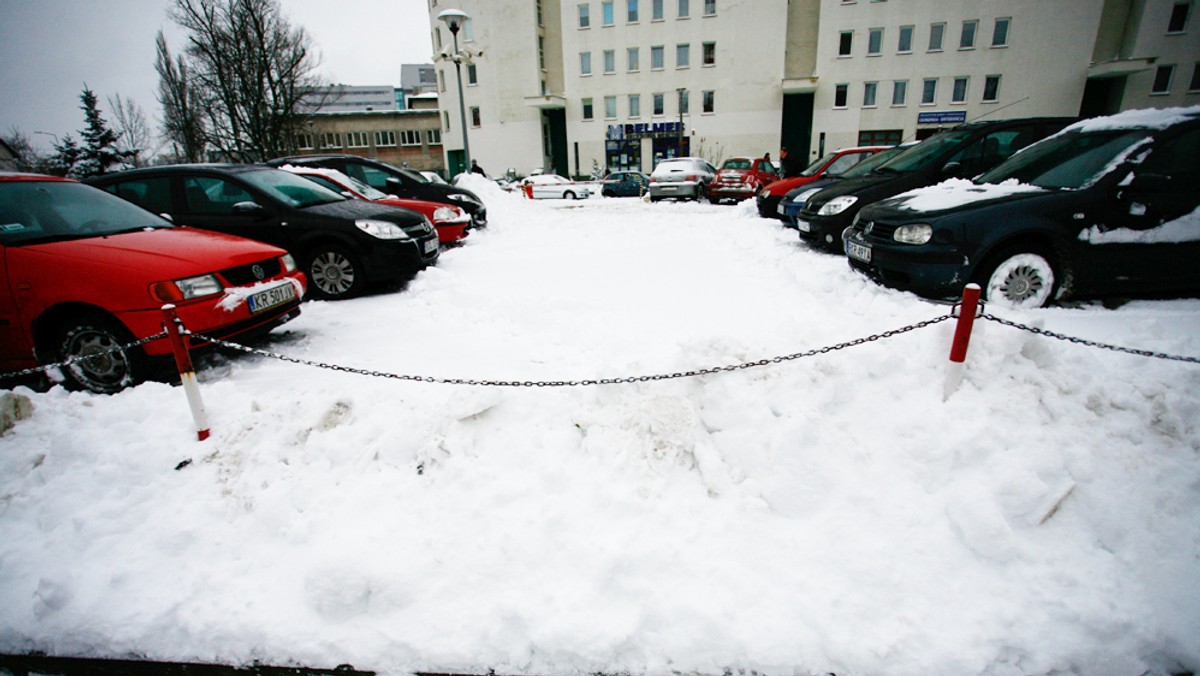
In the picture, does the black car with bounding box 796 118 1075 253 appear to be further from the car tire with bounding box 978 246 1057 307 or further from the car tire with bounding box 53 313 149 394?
the car tire with bounding box 53 313 149 394

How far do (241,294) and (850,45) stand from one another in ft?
135

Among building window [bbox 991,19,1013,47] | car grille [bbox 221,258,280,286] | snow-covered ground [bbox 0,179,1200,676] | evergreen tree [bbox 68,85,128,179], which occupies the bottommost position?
snow-covered ground [bbox 0,179,1200,676]

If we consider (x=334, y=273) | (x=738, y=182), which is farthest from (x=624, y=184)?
(x=334, y=273)

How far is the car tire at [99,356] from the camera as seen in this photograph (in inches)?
159

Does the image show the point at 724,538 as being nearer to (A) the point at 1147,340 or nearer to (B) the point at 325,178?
(A) the point at 1147,340

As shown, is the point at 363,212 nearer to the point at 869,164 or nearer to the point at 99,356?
the point at 99,356

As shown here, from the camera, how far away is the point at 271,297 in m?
4.63

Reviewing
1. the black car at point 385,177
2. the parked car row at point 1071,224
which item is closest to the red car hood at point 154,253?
the parked car row at point 1071,224

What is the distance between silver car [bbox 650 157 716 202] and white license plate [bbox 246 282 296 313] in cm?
1601

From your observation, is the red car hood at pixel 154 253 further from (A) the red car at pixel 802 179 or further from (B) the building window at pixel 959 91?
(B) the building window at pixel 959 91

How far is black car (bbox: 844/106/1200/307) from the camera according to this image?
4.82 meters

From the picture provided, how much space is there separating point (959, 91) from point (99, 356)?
44.5 metres

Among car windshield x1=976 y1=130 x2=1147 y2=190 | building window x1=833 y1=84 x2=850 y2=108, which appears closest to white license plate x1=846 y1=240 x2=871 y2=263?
car windshield x1=976 y1=130 x2=1147 y2=190

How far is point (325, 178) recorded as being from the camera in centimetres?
895
